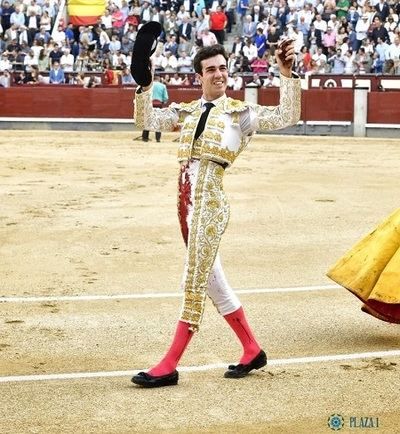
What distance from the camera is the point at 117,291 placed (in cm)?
650

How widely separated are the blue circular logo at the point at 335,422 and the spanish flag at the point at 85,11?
19.8 meters

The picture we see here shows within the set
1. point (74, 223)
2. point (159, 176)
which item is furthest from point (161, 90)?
point (74, 223)

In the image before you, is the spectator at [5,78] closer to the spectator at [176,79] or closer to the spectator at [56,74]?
the spectator at [56,74]

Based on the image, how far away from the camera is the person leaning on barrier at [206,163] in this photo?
435 cm

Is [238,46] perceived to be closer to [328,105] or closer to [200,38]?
[200,38]

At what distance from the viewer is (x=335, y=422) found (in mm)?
3861

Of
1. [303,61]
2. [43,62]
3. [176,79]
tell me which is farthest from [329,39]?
[43,62]

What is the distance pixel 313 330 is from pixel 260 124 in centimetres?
147

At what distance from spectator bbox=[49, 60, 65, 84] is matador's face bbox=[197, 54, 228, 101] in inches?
702

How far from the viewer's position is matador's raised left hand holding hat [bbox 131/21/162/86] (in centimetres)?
436

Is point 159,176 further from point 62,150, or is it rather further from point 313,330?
point 313,330

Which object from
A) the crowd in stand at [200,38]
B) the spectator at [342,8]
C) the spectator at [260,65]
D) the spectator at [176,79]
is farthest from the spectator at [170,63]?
the spectator at [342,8]

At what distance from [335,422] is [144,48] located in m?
1.59

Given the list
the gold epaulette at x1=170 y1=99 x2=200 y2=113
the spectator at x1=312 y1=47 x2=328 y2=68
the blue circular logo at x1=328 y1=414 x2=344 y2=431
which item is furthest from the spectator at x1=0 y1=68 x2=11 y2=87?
the blue circular logo at x1=328 y1=414 x2=344 y2=431
